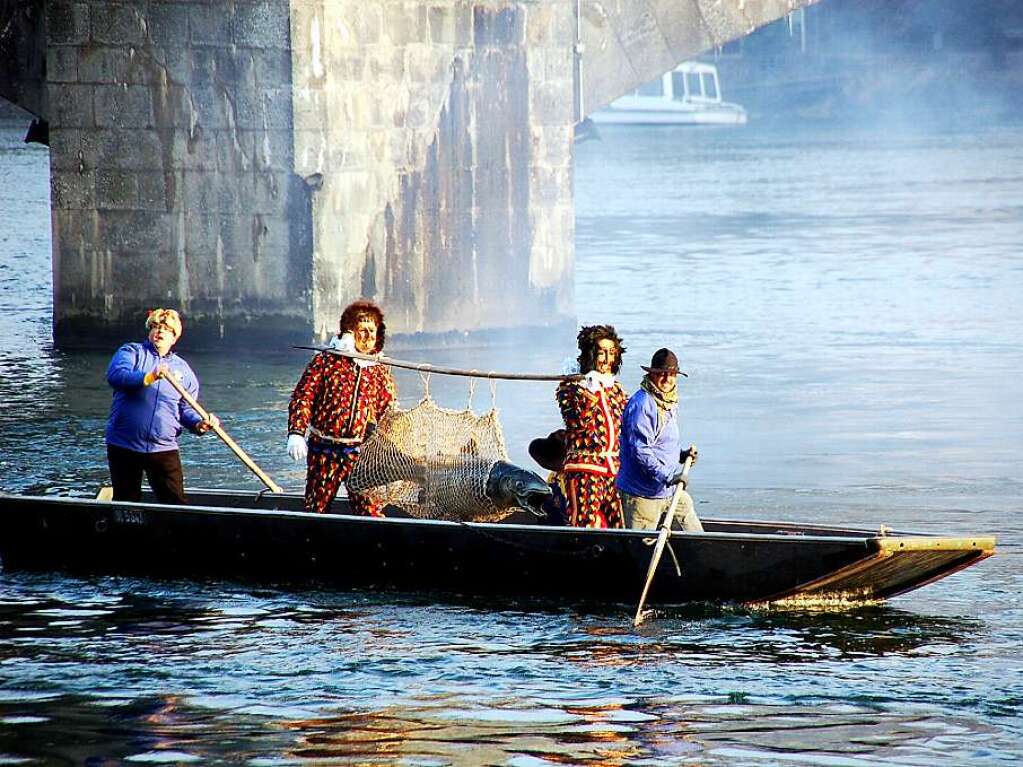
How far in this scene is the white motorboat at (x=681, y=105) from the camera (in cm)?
8750

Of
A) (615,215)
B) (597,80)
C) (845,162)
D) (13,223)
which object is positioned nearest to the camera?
(597,80)

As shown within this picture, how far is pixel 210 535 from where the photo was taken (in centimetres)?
1214

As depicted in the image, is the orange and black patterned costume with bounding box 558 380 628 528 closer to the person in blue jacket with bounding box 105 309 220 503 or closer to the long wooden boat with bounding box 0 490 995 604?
the long wooden boat with bounding box 0 490 995 604

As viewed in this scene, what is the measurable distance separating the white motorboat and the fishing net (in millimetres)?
74827

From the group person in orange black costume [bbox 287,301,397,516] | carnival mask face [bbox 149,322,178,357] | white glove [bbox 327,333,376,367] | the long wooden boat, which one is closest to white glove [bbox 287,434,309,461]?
person in orange black costume [bbox 287,301,397,516]

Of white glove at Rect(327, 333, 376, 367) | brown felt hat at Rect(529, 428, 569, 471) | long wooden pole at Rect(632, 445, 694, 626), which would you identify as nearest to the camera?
long wooden pole at Rect(632, 445, 694, 626)

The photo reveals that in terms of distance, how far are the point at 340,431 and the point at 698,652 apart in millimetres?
2473

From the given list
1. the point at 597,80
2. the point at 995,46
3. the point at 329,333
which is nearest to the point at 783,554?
the point at 329,333

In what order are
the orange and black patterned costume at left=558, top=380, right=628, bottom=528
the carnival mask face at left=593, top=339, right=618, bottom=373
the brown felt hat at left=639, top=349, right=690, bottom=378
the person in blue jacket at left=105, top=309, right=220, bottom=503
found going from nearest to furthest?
the brown felt hat at left=639, top=349, right=690, bottom=378 → the carnival mask face at left=593, top=339, right=618, bottom=373 → the orange and black patterned costume at left=558, top=380, right=628, bottom=528 → the person in blue jacket at left=105, top=309, right=220, bottom=503

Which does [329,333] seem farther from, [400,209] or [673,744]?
[673,744]

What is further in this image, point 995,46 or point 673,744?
point 995,46

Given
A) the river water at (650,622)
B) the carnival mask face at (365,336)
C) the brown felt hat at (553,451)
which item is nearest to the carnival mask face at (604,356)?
the brown felt hat at (553,451)

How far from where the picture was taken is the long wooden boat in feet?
36.2

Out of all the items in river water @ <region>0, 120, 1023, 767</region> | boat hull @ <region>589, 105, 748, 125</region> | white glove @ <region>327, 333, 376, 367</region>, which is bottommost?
river water @ <region>0, 120, 1023, 767</region>
